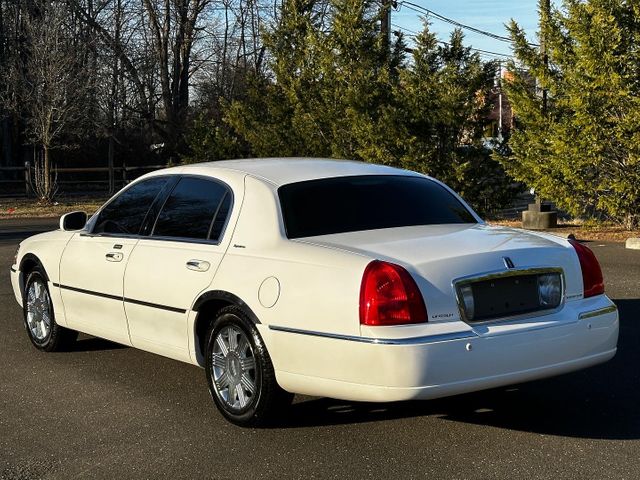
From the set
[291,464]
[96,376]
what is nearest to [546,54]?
[96,376]

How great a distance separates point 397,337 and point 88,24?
35976 millimetres

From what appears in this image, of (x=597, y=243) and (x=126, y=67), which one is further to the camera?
(x=126, y=67)

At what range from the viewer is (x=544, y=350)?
4945 mm

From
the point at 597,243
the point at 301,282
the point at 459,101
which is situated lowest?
the point at 597,243

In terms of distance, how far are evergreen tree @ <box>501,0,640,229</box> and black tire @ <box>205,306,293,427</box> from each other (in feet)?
37.3

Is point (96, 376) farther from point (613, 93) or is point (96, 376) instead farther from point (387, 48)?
point (387, 48)

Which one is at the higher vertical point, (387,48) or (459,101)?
(387,48)

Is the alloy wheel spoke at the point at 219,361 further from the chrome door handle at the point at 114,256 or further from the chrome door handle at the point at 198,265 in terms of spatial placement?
the chrome door handle at the point at 114,256

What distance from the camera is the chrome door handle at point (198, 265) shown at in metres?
5.57

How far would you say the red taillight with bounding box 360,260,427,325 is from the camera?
469cm

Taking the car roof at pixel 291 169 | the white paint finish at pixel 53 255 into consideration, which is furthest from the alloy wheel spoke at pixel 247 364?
the white paint finish at pixel 53 255

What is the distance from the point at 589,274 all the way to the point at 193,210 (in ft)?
8.39

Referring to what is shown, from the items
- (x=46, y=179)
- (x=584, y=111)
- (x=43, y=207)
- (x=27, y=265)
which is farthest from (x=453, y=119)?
(x=46, y=179)

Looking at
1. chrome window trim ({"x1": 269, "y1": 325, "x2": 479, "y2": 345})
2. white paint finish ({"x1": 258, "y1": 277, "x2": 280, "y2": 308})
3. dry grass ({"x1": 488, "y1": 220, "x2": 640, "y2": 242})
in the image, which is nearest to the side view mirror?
white paint finish ({"x1": 258, "y1": 277, "x2": 280, "y2": 308})
